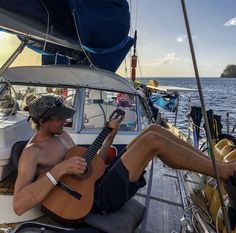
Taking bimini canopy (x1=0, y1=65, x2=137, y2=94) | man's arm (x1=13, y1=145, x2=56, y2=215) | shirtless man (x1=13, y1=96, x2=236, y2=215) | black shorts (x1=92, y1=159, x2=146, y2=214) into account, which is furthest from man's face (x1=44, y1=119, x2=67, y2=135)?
bimini canopy (x1=0, y1=65, x2=137, y2=94)

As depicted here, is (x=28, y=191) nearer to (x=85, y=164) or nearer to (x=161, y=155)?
(x=85, y=164)

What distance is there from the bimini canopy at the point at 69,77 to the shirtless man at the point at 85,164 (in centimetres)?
170

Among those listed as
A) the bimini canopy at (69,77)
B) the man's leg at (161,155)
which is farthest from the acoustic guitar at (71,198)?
the bimini canopy at (69,77)

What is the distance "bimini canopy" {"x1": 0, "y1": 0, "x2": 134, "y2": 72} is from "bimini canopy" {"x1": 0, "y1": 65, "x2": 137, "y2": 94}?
1018mm

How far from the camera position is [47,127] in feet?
8.60

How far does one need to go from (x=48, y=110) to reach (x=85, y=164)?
0.49 m

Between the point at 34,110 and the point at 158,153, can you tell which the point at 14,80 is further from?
the point at 158,153

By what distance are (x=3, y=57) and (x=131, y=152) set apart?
1.64m

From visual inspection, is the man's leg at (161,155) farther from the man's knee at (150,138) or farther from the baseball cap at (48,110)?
the baseball cap at (48,110)

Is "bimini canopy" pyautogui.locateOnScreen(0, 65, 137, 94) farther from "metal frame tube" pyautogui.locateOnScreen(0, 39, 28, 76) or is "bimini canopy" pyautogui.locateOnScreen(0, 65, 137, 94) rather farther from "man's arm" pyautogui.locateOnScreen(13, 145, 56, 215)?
"man's arm" pyautogui.locateOnScreen(13, 145, 56, 215)

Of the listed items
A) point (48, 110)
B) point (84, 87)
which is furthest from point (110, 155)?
point (48, 110)

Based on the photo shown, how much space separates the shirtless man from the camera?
7.53 ft

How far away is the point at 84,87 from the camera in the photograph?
4.50m

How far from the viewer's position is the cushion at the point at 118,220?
7.68 feet
